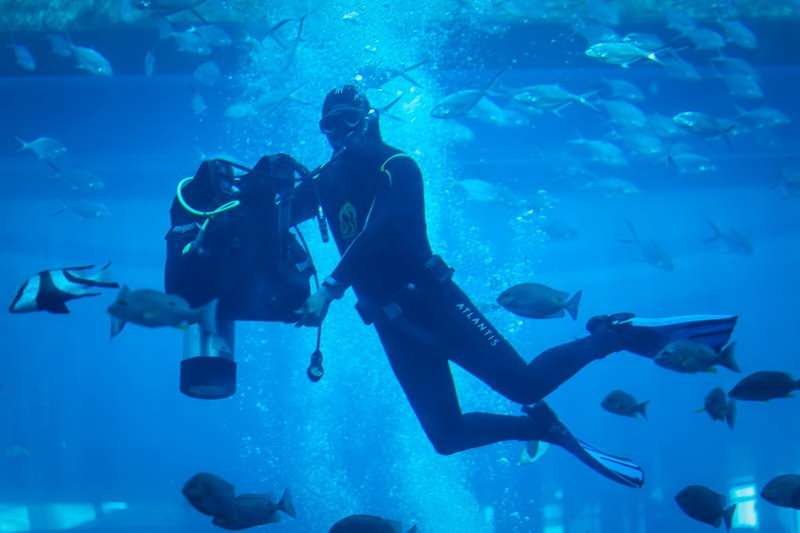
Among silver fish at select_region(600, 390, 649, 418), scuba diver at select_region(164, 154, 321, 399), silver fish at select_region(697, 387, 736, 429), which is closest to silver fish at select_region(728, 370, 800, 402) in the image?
silver fish at select_region(697, 387, 736, 429)

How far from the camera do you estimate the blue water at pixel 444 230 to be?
45.7ft

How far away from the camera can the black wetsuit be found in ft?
15.2

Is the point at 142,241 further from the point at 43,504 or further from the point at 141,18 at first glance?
the point at 141,18

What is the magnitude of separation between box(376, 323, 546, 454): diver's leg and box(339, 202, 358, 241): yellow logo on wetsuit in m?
0.72

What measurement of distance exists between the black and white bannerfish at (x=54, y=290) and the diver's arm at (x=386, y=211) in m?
1.39

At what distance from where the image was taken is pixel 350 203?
188 inches

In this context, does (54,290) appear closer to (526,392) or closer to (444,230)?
(526,392)

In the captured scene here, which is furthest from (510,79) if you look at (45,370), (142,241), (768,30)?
(45,370)

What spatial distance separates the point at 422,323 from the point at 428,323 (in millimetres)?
49

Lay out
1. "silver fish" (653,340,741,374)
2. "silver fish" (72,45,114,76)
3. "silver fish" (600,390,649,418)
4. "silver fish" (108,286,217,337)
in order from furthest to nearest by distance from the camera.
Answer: "silver fish" (72,45,114,76) < "silver fish" (600,390,649,418) < "silver fish" (653,340,741,374) < "silver fish" (108,286,217,337)

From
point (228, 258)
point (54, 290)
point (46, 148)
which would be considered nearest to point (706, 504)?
point (228, 258)

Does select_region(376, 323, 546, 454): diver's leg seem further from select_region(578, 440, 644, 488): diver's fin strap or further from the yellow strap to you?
the yellow strap

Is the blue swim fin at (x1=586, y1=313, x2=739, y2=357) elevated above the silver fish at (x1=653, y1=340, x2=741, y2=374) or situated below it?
A: above

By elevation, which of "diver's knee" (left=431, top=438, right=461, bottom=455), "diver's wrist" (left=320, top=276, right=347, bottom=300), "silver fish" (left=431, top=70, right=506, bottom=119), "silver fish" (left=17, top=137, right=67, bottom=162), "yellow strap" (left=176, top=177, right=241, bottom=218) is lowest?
"diver's knee" (left=431, top=438, right=461, bottom=455)
